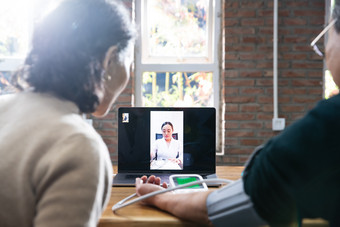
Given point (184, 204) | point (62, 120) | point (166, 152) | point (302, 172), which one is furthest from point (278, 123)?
point (62, 120)

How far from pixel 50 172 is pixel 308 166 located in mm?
431

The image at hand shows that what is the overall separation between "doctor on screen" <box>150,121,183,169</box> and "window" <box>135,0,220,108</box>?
142cm

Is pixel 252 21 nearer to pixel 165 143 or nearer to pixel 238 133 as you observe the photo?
pixel 238 133

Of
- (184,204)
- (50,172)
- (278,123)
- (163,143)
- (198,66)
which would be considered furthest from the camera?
(198,66)

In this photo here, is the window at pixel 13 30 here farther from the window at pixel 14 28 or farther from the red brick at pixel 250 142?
the red brick at pixel 250 142

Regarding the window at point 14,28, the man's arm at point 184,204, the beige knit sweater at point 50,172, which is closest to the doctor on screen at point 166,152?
the man's arm at point 184,204

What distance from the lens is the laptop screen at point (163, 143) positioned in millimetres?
1354

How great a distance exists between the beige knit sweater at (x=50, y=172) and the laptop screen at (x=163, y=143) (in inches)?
29.3

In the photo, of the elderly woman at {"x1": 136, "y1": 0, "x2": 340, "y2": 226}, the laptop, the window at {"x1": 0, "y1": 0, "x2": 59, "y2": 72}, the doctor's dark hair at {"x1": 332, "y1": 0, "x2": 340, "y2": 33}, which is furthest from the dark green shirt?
the window at {"x1": 0, "y1": 0, "x2": 59, "y2": 72}

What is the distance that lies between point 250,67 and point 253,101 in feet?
0.90

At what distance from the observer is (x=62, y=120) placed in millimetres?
591

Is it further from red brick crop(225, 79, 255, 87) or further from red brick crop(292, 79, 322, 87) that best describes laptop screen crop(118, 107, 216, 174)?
red brick crop(292, 79, 322, 87)

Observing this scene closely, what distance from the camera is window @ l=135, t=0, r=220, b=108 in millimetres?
2736

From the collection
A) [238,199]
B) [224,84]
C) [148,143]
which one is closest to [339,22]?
[238,199]
